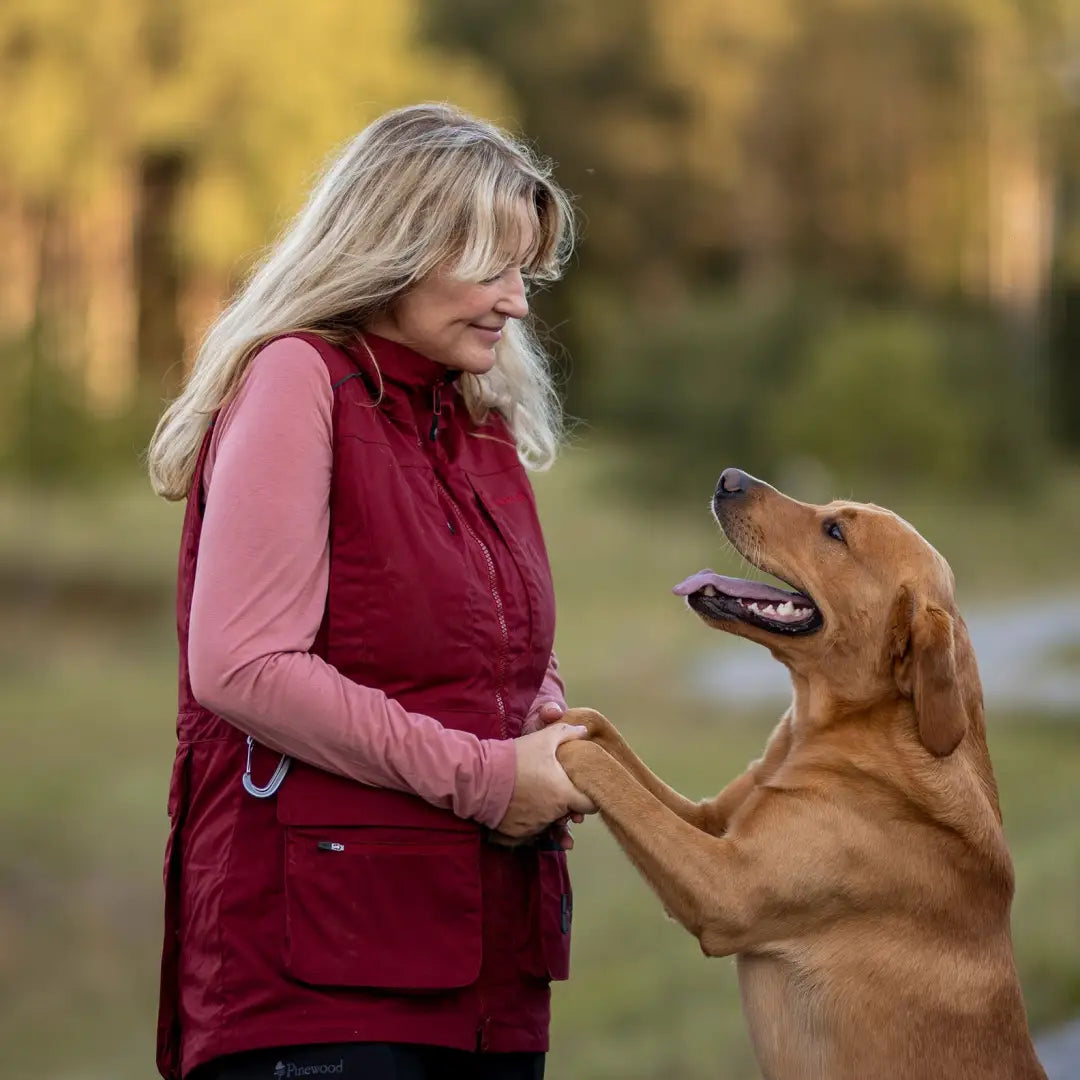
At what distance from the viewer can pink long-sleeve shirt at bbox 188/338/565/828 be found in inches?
100

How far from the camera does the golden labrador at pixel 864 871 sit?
320 centimetres

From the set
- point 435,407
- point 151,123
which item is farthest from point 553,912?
point 151,123

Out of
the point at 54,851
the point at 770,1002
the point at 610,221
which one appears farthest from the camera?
the point at 610,221

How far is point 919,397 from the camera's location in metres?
21.9

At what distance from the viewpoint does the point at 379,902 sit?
2650 millimetres

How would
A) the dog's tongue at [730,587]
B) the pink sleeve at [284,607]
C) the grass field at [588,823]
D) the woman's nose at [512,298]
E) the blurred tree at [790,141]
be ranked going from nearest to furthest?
the pink sleeve at [284,607] → the woman's nose at [512,298] → the dog's tongue at [730,587] → the grass field at [588,823] → the blurred tree at [790,141]

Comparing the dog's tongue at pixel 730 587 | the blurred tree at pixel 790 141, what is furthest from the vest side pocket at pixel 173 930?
the blurred tree at pixel 790 141

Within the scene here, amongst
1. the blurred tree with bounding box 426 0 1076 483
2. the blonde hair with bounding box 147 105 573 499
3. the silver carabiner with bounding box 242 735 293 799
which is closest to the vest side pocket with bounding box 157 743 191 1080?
the silver carabiner with bounding box 242 735 293 799

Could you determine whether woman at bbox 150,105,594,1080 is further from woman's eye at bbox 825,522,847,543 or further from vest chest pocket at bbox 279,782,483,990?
woman's eye at bbox 825,522,847,543

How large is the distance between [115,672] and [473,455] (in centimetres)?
1302

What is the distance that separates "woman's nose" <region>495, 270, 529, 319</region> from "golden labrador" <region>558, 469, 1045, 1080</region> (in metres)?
0.76

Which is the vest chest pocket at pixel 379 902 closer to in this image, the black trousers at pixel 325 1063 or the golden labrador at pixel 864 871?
the black trousers at pixel 325 1063

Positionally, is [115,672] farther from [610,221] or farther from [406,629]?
[610,221]

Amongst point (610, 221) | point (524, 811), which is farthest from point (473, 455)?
point (610, 221)
